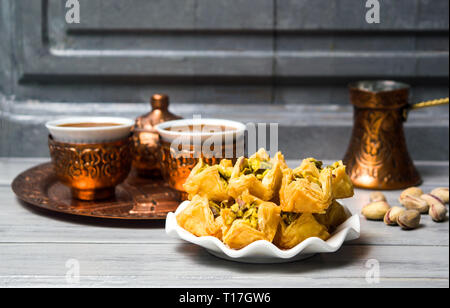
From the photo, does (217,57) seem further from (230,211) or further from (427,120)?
(230,211)

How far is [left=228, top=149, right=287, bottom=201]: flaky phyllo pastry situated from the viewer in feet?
1.76

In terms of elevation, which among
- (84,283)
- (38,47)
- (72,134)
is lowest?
(84,283)

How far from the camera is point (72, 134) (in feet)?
2.24

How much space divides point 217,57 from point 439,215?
51cm

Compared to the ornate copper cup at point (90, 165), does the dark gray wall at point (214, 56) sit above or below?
above

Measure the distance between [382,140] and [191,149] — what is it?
1.05ft

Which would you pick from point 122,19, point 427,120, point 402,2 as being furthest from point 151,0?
point 427,120

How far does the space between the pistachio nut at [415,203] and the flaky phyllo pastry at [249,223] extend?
0.27 m

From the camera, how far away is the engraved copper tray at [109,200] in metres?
0.67
